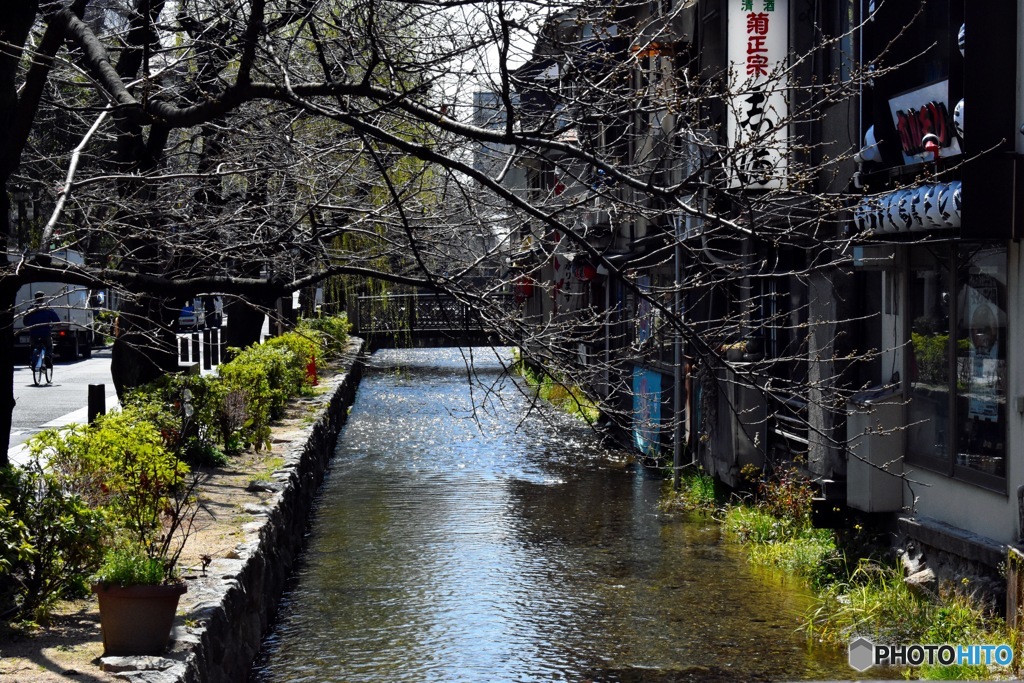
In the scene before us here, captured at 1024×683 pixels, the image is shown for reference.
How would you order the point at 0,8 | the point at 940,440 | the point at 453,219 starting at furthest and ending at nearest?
1. the point at 453,219
2. the point at 940,440
3. the point at 0,8

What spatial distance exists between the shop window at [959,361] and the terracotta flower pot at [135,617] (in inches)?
237

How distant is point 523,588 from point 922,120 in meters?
5.64

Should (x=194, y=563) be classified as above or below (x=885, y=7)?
below

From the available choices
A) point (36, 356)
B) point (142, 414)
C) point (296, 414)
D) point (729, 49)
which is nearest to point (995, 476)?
point (729, 49)

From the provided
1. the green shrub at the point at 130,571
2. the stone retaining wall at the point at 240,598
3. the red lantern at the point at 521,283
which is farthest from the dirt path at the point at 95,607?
the red lantern at the point at 521,283

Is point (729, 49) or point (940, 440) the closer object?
point (940, 440)

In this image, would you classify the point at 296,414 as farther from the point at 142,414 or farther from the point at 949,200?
the point at 949,200

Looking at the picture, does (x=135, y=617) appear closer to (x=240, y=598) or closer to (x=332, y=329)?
(x=240, y=598)

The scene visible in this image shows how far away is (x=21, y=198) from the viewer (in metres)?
17.9

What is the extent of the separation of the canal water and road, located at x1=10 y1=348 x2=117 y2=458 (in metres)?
5.26

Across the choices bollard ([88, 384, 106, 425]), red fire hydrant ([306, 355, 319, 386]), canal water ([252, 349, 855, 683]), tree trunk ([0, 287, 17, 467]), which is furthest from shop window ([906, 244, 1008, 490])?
red fire hydrant ([306, 355, 319, 386])

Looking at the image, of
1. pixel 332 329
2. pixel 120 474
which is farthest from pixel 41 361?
pixel 120 474

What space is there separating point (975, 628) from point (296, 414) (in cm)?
1295

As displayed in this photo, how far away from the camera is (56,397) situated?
78.3 feet
